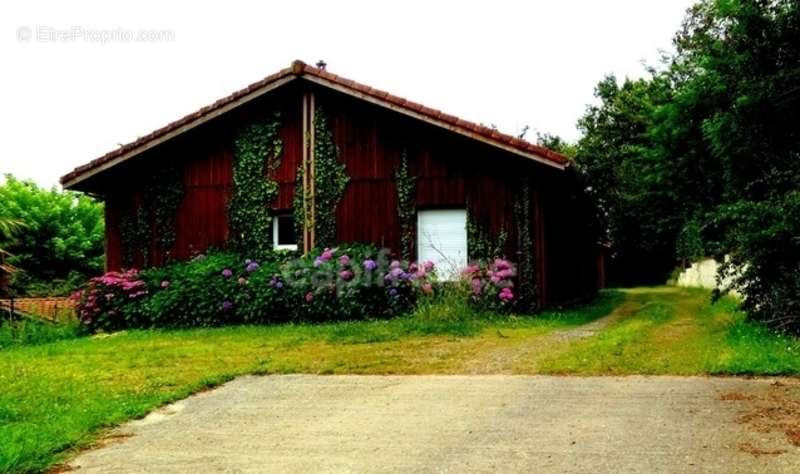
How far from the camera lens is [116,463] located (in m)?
Result: 4.99

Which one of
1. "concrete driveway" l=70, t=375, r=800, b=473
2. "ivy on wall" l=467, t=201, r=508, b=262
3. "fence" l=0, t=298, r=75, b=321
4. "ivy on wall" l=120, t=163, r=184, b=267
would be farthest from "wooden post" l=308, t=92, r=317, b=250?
"concrete driveway" l=70, t=375, r=800, b=473

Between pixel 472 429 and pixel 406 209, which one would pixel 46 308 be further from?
pixel 472 429

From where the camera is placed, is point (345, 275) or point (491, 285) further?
point (345, 275)

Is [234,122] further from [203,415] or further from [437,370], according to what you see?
[203,415]

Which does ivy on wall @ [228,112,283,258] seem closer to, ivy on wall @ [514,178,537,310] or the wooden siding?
the wooden siding

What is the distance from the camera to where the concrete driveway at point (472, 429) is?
4.71m

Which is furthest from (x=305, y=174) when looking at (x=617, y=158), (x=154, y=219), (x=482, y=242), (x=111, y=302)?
(x=617, y=158)

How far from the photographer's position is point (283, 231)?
1717 cm

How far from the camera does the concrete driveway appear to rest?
15.5 feet

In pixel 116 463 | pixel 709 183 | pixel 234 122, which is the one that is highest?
pixel 234 122

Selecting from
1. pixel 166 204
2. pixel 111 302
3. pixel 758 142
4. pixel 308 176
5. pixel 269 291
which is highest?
pixel 308 176

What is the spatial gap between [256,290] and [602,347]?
24.0 feet

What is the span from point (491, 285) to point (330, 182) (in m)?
4.32

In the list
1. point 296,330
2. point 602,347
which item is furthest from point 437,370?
point 296,330
